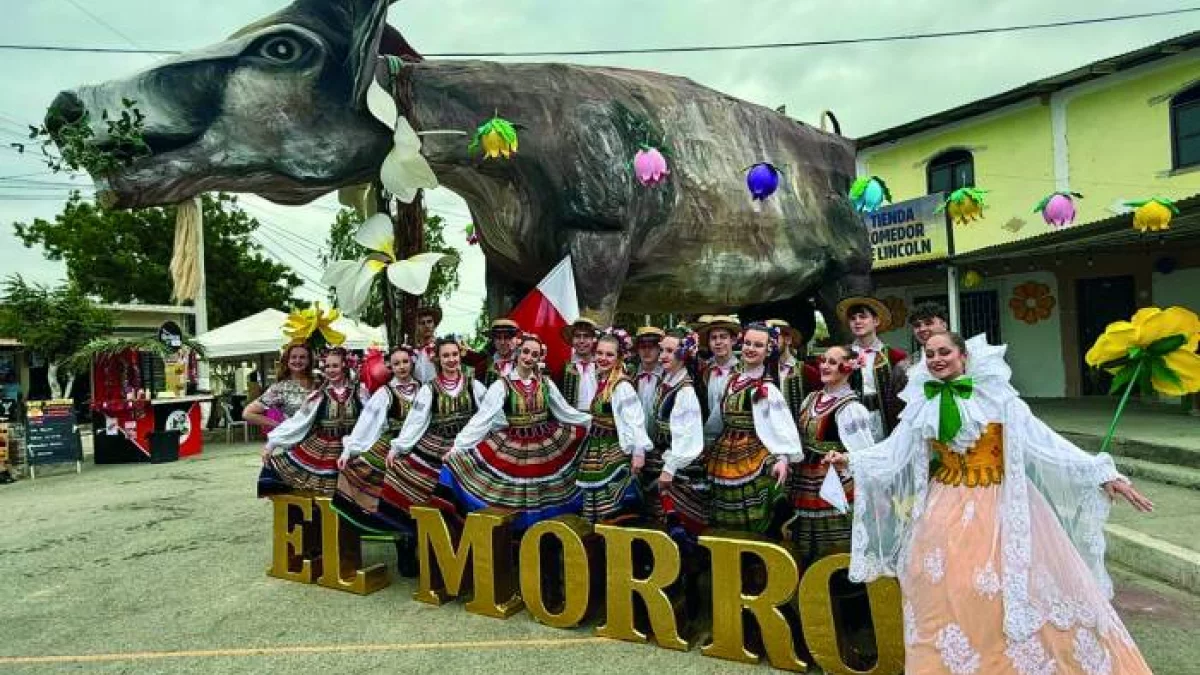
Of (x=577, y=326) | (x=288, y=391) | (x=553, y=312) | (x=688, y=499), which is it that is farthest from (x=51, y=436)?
(x=688, y=499)

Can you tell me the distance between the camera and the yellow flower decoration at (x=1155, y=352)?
2984 mm

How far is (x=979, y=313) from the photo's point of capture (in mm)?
14539

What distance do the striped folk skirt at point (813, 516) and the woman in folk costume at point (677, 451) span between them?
497 millimetres

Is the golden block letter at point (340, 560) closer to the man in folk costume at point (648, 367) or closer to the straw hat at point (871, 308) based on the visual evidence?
the man in folk costume at point (648, 367)

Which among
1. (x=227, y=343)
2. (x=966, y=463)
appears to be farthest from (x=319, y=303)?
(x=227, y=343)

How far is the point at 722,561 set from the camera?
379 cm

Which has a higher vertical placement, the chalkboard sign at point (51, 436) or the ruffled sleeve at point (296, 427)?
the ruffled sleeve at point (296, 427)

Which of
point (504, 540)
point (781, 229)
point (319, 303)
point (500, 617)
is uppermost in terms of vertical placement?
point (781, 229)

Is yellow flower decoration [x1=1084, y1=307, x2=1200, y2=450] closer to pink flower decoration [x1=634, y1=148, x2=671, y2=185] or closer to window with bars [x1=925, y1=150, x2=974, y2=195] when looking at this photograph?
pink flower decoration [x1=634, y1=148, x2=671, y2=185]

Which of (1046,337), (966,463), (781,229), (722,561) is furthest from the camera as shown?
(1046,337)

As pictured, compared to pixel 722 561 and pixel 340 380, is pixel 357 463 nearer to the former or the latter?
pixel 340 380

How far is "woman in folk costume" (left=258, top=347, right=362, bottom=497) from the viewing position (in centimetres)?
544

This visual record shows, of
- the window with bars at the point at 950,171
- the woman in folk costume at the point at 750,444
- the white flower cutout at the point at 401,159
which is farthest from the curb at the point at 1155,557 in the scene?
the window with bars at the point at 950,171

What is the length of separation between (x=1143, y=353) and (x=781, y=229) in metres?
3.83
